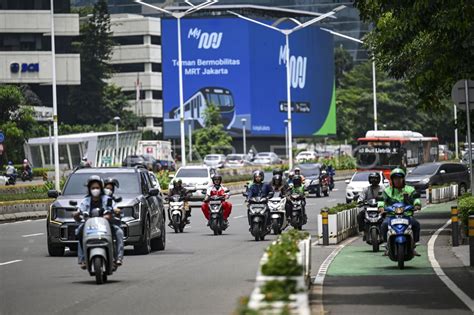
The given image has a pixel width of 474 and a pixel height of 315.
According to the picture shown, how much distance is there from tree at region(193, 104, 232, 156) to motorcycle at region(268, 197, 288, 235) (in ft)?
286

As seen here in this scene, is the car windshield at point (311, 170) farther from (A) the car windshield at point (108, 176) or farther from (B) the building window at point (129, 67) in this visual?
(B) the building window at point (129, 67)

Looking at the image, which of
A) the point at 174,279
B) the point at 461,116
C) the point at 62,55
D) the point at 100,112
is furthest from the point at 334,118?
the point at 174,279

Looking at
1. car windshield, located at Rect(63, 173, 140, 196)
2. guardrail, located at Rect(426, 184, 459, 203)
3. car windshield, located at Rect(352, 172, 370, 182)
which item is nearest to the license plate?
car windshield, located at Rect(63, 173, 140, 196)

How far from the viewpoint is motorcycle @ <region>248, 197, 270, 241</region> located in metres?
31.5

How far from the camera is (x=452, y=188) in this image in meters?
55.4

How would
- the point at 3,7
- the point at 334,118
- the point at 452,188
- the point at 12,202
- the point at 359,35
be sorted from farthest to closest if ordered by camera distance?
the point at 359,35 → the point at 334,118 → the point at 3,7 → the point at 452,188 → the point at 12,202

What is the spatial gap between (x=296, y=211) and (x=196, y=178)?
20.1m

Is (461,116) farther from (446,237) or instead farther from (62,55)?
(62,55)

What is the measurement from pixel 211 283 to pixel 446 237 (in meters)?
12.9

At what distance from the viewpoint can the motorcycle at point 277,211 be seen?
32.7 m

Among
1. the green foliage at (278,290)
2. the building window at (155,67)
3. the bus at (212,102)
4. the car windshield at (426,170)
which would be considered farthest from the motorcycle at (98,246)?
the building window at (155,67)

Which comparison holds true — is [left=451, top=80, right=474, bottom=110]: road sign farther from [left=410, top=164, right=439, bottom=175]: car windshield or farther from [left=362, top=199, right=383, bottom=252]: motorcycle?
[left=410, top=164, right=439, bottom=175]: car windshield

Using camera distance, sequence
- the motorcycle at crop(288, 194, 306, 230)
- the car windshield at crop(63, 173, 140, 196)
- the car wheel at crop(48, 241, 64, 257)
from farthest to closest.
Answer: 1. the motorcycle at crop(288, 194, 306, 230)
2. the car windshield at crop(63, 173, 140, 196)
3. the car wheel at crop(48, 241, 64, 257)

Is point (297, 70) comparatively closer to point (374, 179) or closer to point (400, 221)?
point (374, 179)
